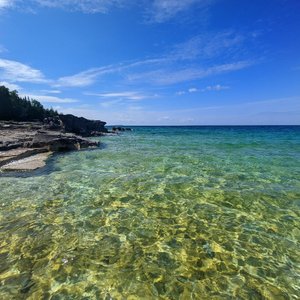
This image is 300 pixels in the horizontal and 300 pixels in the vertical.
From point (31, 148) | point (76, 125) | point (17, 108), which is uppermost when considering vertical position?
point (17, 108)

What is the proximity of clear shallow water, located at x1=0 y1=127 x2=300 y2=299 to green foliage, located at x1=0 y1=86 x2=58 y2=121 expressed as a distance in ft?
224

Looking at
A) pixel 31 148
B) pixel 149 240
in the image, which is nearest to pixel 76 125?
pixel 31 148

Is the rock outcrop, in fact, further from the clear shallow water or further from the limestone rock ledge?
the clear shallow water

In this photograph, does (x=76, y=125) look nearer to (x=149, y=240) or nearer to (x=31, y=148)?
(x=31, y=148)

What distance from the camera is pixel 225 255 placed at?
5.57 metres

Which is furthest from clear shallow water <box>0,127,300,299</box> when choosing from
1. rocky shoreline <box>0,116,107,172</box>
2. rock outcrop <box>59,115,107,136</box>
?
rock outcrop <box>59,115,107,136</box>

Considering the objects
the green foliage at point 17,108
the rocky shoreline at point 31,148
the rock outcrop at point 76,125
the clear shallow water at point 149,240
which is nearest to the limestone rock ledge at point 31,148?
the rocky shoreline at point 31,148

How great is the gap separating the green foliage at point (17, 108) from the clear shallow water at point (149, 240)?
68396 mm

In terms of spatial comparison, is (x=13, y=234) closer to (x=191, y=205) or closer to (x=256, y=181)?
(x=191, y=205)

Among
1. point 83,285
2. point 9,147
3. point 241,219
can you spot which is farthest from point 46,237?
point 9,147

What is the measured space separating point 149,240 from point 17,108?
80.0 meters

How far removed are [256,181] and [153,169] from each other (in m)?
5.92

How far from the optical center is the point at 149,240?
6.19m

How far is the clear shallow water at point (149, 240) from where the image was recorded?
14.9 ft
